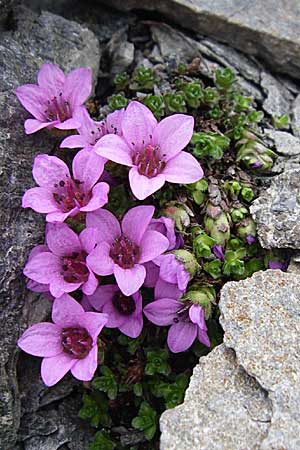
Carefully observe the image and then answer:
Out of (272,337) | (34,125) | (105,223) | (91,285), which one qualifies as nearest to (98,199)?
(105,223)

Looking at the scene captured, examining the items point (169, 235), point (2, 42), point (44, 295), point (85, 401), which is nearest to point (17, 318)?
point (44, 295)

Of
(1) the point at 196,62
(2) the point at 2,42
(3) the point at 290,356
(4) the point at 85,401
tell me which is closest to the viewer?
(3) the point at 290,356

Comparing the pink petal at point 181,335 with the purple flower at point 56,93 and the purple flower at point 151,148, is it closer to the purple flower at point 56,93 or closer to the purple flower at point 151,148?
the purple flower at point 151,148

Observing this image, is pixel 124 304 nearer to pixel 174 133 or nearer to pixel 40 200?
pixel 40 200

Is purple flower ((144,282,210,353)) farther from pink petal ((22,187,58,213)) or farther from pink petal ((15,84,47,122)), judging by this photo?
pink petal ((15,84,47,122))

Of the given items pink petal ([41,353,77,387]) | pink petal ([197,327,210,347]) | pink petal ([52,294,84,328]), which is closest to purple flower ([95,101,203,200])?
pink petal ([52,294,84,328])

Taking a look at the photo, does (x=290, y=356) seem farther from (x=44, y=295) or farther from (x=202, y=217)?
(x=44, y=295)

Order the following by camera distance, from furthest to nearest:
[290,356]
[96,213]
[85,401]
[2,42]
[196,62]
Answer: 1. [196,62]
2. [2,42]
3. [85,401]
4. [96,213]
5. [290,356]
